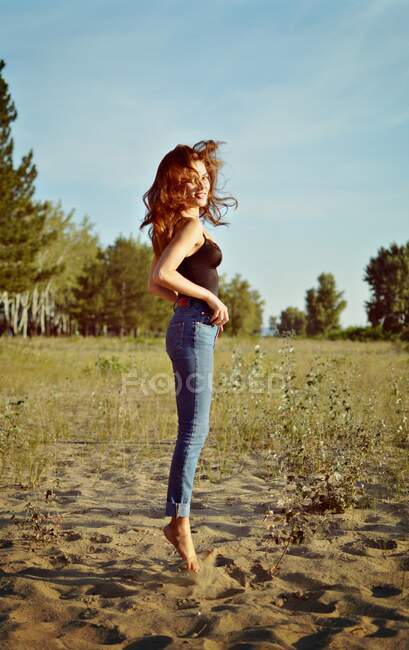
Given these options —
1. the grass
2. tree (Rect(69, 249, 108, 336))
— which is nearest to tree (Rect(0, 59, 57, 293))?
the grass

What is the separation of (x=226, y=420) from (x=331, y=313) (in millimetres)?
45053

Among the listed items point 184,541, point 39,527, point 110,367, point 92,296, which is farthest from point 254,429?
point 92,296

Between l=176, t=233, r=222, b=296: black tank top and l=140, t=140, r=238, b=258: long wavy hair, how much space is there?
0.22 meters

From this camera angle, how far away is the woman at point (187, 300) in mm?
2963

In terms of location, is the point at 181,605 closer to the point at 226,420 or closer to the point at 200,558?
the point at 200,558

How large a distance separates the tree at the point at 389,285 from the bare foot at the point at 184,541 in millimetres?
39172

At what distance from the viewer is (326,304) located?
51.3 meters

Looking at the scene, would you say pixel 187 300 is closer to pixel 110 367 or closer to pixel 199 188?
pixel 199 188

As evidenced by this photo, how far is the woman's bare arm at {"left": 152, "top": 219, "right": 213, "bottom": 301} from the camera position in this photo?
2906mm

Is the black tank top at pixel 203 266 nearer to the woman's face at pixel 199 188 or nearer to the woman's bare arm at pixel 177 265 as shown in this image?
the woman's bare arm at pixel 177 265

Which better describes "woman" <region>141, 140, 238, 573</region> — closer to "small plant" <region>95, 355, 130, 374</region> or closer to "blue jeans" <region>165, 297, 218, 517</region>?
"blue jeans" <region>165, 297, 218, 517</region>

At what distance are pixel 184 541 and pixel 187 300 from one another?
1.36 m

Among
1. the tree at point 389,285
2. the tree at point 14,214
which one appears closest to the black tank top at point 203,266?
the tree at point 14,214

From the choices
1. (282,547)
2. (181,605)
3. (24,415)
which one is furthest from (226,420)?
(181,605)
